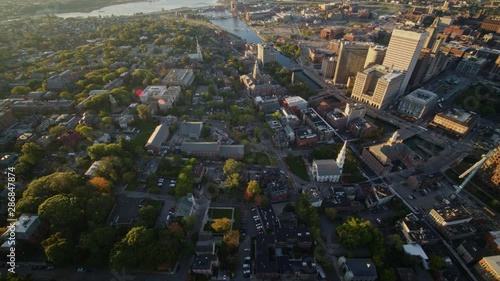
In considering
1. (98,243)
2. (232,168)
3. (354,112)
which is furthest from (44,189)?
(354,112)

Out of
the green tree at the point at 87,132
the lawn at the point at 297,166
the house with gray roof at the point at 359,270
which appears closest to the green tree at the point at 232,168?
the lawn at the point at 297,166

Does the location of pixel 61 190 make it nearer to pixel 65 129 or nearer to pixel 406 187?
pixel 65 129

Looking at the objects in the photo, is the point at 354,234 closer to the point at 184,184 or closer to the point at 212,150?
the point at 184,184

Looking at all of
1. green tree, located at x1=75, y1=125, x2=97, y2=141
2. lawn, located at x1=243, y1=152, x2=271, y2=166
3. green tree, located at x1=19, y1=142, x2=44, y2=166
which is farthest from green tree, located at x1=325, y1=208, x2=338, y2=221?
green tree, located at x1=19, y1=142, x2=44, y2=166

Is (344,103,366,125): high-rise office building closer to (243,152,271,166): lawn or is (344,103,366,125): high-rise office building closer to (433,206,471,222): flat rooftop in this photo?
(243,152,271,166): lawn

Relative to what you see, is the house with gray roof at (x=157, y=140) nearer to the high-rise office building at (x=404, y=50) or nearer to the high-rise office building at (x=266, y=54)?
the high-rise office building at (x=266, y=54)
